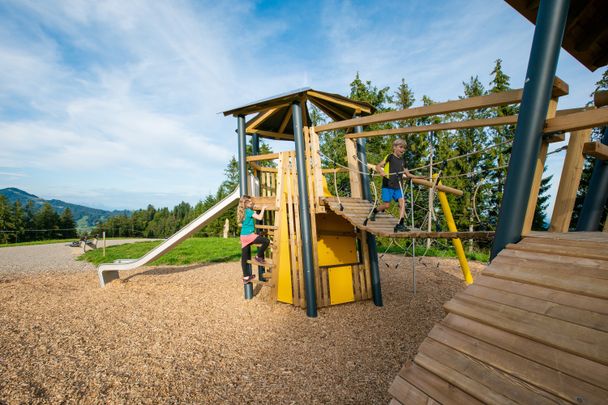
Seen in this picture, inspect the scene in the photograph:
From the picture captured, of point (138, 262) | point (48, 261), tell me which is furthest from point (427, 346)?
point (48, 261)

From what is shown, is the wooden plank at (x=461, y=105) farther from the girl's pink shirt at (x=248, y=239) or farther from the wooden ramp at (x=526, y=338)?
the girl's pink shirt at (x=248, y=239)

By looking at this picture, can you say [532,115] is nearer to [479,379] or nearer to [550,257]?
[550,257]

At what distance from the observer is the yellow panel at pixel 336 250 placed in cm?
645

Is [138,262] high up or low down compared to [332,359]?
up

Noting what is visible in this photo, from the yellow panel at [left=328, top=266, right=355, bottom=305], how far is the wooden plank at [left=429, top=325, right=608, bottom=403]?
4.42 m

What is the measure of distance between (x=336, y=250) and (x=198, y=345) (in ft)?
10.8

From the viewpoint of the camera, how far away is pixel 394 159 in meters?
5.30

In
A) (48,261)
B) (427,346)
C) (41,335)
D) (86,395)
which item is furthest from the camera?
(48,261)

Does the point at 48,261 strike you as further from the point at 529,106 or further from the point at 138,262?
the point at 529,106

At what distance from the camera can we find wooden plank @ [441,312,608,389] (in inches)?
53.7

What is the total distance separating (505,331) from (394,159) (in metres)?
3.89

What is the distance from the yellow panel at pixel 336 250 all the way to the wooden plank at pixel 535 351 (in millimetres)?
4460

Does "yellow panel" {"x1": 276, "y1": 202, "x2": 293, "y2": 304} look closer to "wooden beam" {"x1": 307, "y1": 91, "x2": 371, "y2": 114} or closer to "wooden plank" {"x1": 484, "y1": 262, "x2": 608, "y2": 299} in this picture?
"wooden beam" {"x1": 307, "y1": 91, "x2": 371, "y2": 114}

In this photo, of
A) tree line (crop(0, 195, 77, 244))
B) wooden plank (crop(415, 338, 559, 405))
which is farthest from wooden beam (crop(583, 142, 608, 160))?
tree line (crop(0, 195, 77, 244))
